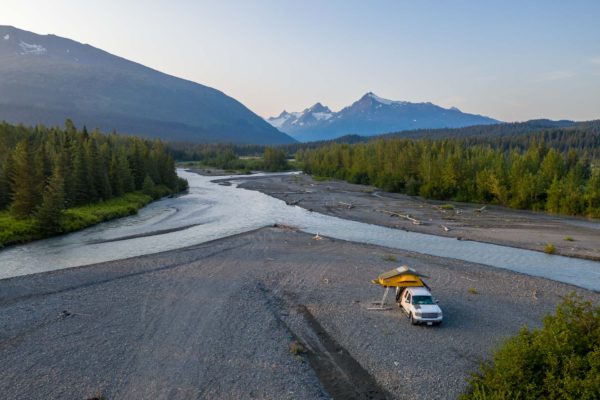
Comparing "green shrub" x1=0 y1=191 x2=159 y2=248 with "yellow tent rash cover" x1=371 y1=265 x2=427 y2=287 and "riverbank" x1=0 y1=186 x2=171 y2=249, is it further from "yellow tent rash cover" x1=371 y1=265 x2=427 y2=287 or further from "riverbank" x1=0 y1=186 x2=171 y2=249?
"yellow tent rash cover" x1=371 y1=265 x2=427 y2=287

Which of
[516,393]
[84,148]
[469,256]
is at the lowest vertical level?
[469,256]

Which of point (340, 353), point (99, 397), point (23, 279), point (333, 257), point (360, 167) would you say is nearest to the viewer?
point (99, 397)

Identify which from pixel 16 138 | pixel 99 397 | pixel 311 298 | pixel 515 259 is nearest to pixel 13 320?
pixel 99 397

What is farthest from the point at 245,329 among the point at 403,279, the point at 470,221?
the point at 470,221

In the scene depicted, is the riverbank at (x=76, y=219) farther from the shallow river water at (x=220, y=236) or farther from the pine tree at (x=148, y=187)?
the pine tree at (x=148, y=187)

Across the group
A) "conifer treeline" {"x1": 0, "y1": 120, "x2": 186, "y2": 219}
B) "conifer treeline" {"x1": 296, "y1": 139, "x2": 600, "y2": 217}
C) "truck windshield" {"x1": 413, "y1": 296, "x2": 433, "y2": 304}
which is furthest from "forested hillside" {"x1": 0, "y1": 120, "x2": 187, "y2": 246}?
"conifer treeline" {"x1": 296, "y1": 139, "x2": 600, "y2": 217}

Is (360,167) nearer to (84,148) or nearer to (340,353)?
(84,148)

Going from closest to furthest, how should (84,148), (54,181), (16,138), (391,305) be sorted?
(391,305) < (54,181) < (84,148) < (16,138)
